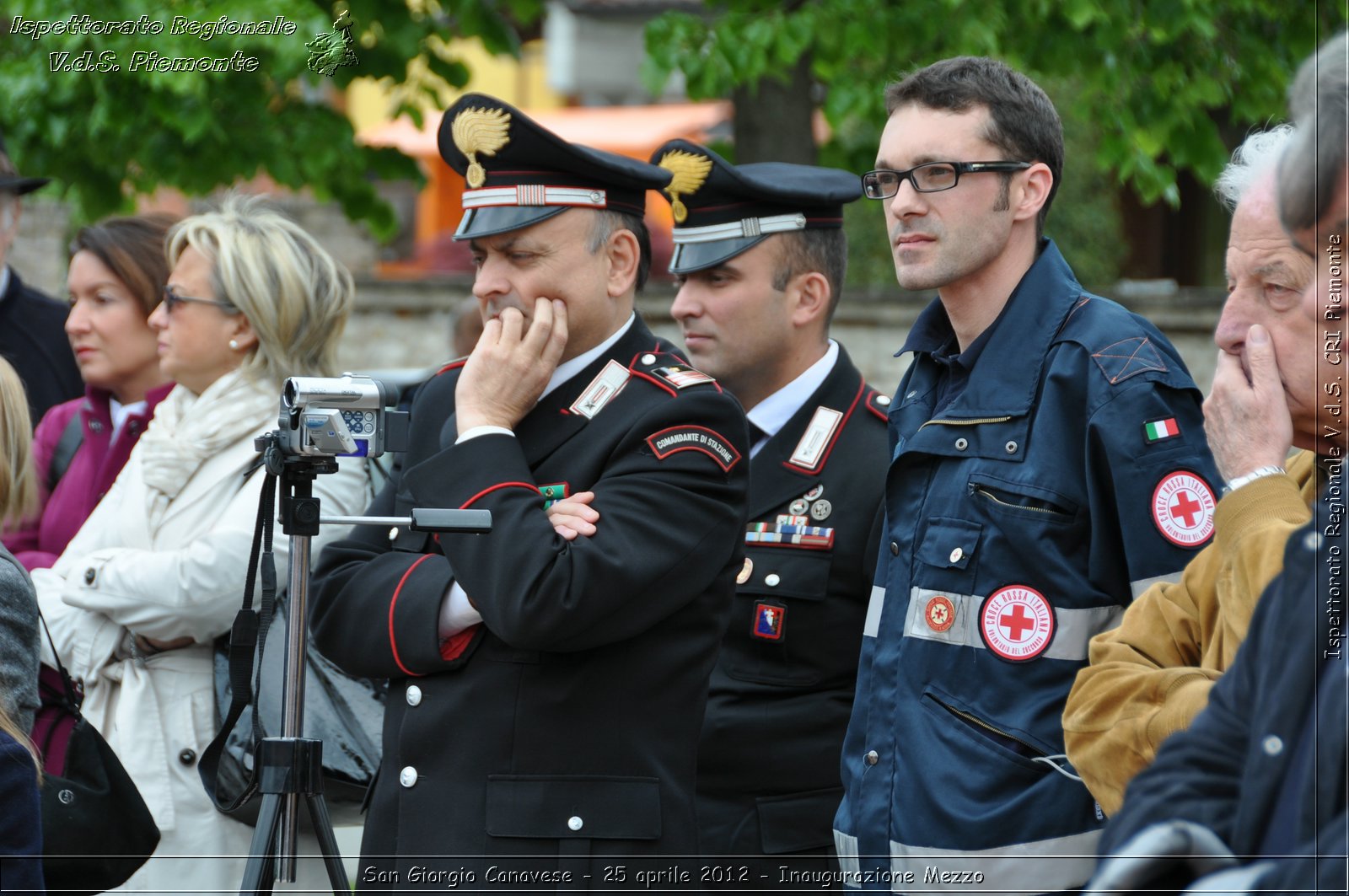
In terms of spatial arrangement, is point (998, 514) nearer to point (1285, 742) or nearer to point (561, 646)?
point (561, 646)

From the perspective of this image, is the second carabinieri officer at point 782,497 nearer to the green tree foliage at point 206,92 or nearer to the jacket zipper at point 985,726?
the jacket zipper at point 985,726

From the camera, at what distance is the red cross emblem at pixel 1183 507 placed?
2.71 meters

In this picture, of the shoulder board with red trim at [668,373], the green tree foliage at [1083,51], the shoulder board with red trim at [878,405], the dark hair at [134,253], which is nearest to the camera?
the shoulder board with red trim at [668,373]

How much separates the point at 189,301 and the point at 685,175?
1382 millimetres

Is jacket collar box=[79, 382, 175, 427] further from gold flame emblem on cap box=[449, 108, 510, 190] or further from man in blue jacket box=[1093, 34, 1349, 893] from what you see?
man in blue jacket box=[1093, 34, 1349, 893]

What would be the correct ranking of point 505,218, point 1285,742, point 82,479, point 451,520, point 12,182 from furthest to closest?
point 12,182, point 82,479, point 505,218, point 451,520, point 1285,742

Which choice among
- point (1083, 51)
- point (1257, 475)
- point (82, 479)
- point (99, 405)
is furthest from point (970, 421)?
point (1083, 51)

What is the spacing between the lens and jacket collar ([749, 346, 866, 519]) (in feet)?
12.3

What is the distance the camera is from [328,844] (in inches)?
116

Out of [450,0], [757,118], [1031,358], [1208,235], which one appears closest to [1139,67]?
[757,118]

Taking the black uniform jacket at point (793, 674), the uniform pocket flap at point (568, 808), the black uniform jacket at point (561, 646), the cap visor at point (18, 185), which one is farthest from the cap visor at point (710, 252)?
the cap visor at point (18, 185)

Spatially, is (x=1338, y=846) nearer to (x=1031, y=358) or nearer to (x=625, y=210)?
(x=1031, y=358)

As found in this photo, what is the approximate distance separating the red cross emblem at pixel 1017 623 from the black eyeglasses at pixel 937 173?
82 centimetres

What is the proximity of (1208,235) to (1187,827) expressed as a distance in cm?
1395
